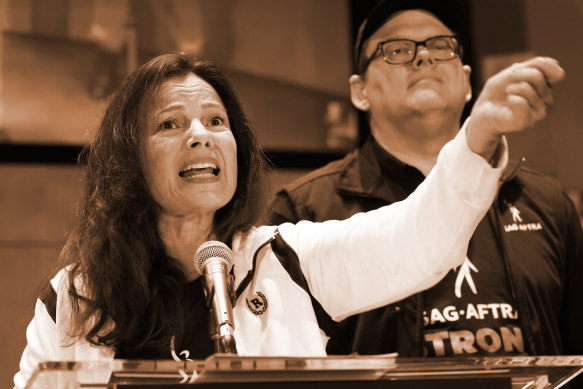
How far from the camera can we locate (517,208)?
2.64 metres

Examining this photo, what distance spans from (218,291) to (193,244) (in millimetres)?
501

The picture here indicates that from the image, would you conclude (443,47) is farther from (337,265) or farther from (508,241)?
(337,265)

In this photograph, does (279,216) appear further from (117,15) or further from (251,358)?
(117,15)

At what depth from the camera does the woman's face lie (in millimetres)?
1858

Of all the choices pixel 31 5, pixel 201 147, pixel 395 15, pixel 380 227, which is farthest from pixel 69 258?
pixel 31 5

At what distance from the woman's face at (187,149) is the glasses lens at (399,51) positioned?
0.91 metres

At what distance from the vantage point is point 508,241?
2557 millimetres

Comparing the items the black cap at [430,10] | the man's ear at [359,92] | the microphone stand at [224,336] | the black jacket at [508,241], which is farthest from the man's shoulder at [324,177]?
the microphone stand at [224,336]

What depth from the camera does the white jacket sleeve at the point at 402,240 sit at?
1.45 m

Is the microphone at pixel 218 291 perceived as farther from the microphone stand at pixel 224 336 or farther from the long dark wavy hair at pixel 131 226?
the long dark wavy hair at pixel 131 226

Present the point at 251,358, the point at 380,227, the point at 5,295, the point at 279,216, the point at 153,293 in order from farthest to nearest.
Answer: the point at 5,295, the point at 279,216, the point at 153,293, the point at 380,227, the point at 251,358

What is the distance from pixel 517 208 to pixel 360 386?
1.61 meters

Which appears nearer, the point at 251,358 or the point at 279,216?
the point at 251,358

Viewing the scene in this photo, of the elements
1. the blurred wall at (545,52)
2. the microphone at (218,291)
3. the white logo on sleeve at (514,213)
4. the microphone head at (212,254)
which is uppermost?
the blurred wall at (545,52)
